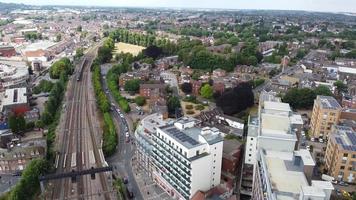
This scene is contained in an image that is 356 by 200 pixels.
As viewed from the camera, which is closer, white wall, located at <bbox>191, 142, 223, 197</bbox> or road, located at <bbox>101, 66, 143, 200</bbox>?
white wall, located at <bbox>191, 142, 223, 197</bbox>

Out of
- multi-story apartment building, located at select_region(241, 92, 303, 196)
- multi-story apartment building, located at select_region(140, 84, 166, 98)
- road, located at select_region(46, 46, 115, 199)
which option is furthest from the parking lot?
multi-story apartment building, located at select_region(140, 84, 166, 98)

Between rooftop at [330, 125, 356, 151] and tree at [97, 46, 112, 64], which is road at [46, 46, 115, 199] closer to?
rooftop at [330, 125, 356, 151]

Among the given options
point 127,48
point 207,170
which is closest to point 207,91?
point 207,170

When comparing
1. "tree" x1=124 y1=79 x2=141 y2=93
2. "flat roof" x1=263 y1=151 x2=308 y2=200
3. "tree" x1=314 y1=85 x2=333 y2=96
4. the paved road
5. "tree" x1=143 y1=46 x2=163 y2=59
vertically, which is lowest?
the paved road

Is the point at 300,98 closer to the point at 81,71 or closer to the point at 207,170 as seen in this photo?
the point at 207,170

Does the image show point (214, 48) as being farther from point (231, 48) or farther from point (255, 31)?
point (255, 31)

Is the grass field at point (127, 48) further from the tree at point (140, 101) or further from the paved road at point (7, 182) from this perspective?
the paved road at point (7, 182)
